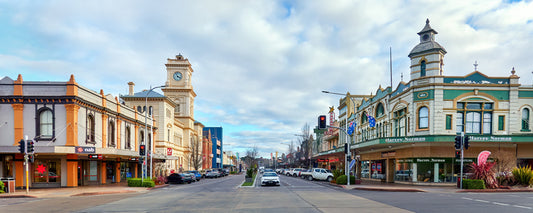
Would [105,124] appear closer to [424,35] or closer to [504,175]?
[424,35]

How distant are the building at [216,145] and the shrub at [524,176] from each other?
100 m

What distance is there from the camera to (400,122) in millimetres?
37219

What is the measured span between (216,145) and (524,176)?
4263 inches

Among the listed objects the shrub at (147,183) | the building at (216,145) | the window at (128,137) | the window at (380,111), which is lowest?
the building at (216,145)

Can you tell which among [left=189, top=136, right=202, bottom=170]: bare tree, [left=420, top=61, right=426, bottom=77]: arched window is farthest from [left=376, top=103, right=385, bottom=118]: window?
[left=189, top=136, right=202, bottom=170]: bare tree

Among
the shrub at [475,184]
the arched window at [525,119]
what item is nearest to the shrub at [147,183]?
the shrub at [475,184]

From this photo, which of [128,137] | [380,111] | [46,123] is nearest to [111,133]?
[128,137]

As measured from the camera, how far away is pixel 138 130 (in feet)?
157

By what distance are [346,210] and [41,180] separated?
26785mm

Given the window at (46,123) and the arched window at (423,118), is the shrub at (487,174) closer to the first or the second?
the arched window at (423,118)

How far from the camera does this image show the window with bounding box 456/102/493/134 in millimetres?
32656

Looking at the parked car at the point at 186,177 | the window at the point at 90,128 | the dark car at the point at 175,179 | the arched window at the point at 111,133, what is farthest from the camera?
the parked car at the point at 186,177

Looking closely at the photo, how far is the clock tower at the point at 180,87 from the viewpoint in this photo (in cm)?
7656

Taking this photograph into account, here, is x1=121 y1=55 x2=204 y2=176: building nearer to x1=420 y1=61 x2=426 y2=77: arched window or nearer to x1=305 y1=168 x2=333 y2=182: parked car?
x1=305 y1=168 x2=333 y2=182: parked car
